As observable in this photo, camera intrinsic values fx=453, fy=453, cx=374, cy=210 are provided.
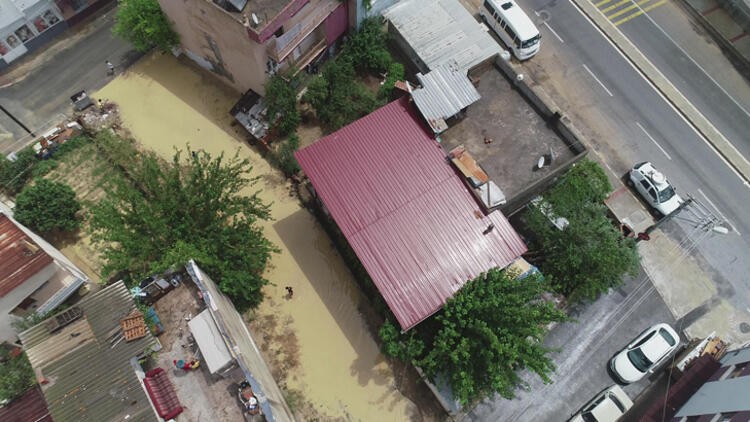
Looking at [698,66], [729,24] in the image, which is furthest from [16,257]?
[729,24]

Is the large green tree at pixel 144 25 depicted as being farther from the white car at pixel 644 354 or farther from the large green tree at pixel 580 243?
the white car at pixel 644 354

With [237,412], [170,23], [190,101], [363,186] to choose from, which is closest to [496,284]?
[363,186]

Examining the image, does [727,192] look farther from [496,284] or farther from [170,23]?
[170,23]

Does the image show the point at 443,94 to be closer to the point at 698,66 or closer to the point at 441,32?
the point at 441,32

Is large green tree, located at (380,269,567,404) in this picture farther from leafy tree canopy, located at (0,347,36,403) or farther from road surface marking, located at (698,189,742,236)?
leafy tree canopy, located at (0,347,36,403)

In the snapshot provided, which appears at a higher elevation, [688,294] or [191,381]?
[191,381]

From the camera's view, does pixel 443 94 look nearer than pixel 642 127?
Yes
